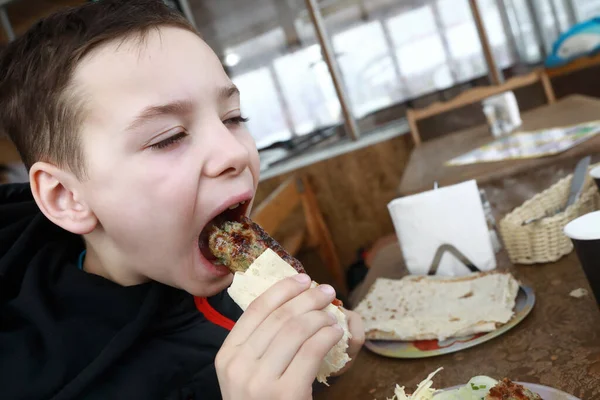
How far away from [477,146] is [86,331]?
8.08 feet

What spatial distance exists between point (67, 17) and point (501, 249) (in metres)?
1.20

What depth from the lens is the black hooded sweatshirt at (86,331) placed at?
967 millimetres

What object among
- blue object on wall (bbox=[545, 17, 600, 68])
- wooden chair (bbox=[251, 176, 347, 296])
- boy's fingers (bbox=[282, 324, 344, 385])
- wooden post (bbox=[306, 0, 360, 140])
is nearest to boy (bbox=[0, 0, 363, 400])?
boy's fingers (bbox=[282, 324, 344, 385])

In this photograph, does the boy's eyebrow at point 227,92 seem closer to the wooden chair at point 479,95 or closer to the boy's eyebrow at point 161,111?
the boy's eyebrow at point 161,111

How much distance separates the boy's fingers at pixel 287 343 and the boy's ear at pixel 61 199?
441 millimetres

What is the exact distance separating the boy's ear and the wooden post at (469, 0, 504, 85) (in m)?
4.21

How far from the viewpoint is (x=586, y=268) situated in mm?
896

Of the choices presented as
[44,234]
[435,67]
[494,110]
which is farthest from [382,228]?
[44,234]

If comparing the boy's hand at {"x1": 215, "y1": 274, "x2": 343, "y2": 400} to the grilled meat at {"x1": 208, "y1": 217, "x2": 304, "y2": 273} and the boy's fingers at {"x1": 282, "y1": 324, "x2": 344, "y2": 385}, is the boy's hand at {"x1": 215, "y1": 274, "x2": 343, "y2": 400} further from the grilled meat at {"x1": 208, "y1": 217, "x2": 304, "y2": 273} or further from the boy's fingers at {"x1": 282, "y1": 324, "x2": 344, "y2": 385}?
the grilled meat at {"x1": 208, "y1": 217, "x2": 304, "y2": 273}

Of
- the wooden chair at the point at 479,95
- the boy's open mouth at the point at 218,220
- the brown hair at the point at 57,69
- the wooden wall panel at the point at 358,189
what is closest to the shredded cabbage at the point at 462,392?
the boy's open mouth at the point at 218,220

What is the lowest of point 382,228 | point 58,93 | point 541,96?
point 382,228

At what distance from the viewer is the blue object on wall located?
4.41m

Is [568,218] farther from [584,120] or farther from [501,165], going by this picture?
[584,120]

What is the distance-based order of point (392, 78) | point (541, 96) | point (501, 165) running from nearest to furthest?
point (501, 165) < point (541, 96) < point (392, 78)
